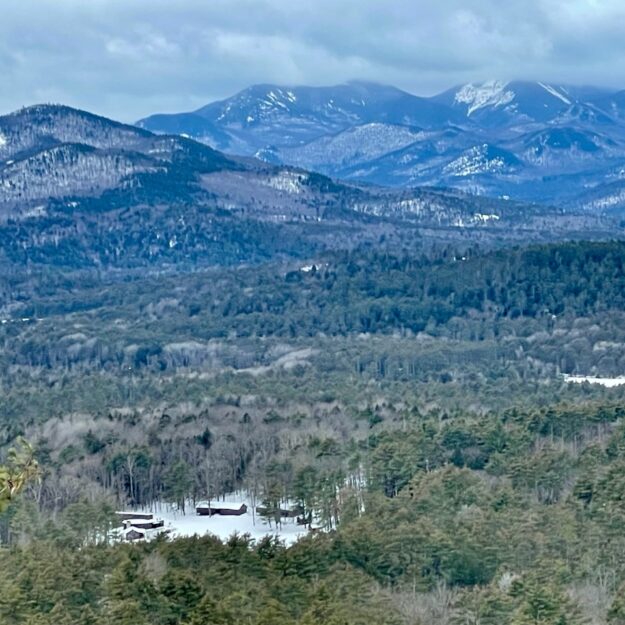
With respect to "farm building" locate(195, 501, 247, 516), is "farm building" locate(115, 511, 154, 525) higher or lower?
higher

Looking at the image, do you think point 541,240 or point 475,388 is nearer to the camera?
point 475,388

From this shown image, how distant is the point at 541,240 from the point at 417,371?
103 metres

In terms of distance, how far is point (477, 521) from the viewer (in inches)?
2004

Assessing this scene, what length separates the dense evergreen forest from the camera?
42.9 meters

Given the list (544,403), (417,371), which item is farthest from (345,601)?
(417,371)

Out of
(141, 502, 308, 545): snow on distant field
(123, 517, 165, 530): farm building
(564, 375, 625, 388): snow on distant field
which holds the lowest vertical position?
(141, 502, 308, 545): snow on distant field

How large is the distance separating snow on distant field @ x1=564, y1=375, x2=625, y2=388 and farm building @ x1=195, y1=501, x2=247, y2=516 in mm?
33120

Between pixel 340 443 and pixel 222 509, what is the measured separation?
751 cm

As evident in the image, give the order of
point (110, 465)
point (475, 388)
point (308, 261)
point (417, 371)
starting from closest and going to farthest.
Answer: point (110, 465), point (475, 388), point (417, 371), point (308, 261)

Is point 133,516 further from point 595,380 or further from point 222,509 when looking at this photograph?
point 595,380

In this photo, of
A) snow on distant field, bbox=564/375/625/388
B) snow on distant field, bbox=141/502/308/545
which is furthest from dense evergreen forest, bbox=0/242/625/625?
snow on distant field, bbox=564/375/625/388

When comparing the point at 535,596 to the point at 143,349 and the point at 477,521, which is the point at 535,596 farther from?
the point at 143,349

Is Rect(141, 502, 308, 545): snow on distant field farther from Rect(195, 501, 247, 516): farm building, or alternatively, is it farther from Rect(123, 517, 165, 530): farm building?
Rect(123, 517, 165, 530): farm building

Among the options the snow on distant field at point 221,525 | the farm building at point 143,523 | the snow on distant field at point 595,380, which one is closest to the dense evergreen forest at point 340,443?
the snow on distant field at point 221,525
